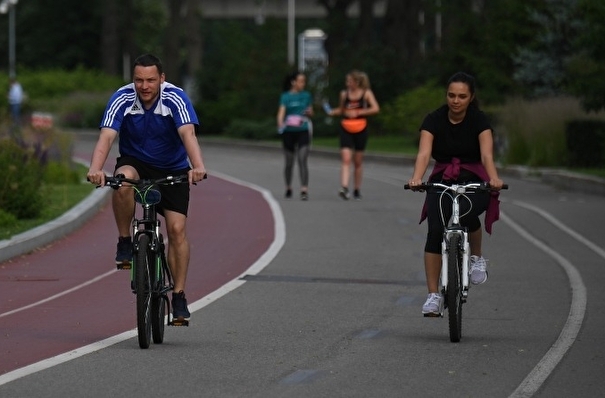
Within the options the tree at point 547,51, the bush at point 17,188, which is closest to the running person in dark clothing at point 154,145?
the bush at point 17,188

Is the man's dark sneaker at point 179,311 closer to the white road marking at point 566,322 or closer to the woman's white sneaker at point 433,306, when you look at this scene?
the woman's white sneaker at point 433,306

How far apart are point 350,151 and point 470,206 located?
1264cm

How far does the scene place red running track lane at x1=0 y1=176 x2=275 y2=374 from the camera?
33.9 feet

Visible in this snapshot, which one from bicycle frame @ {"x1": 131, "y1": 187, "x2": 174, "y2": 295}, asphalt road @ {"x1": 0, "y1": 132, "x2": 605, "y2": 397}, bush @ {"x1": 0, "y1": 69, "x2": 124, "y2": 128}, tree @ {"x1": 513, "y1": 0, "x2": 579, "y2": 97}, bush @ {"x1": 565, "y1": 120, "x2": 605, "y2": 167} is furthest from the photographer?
bush @ {"x1": 0, "y1": 69, "x2": 124, "y2": 128}

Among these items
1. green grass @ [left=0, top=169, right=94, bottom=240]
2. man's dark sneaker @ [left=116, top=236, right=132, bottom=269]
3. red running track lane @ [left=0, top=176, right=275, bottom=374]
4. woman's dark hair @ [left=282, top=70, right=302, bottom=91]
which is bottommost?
red running track lane @ [left=0, top=176, right=275, bottom=374]

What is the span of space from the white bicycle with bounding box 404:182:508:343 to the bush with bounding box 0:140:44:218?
8.97m

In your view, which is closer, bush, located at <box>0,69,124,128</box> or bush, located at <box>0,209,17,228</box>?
bush, located at <box>0,209,17,228</box>

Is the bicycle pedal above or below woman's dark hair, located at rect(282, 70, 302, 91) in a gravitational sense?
below

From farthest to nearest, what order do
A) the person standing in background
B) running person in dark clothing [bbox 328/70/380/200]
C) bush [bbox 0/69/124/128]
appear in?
bush [bbox 0/69/124/128]
the person standing in background
running person in dark clothing [bbox 328/70/380/200]

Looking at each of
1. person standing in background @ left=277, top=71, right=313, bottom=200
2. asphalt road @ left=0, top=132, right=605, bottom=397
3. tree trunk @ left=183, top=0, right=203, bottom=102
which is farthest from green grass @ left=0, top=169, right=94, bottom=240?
tree trunk @ left=183, top=0, right=203, bottom=102

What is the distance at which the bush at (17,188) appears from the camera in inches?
730

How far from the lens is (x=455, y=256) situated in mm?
10219

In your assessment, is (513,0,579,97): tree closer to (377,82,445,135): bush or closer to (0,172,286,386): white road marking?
(377,82,445,135): bush

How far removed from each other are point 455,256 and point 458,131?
88 cm
